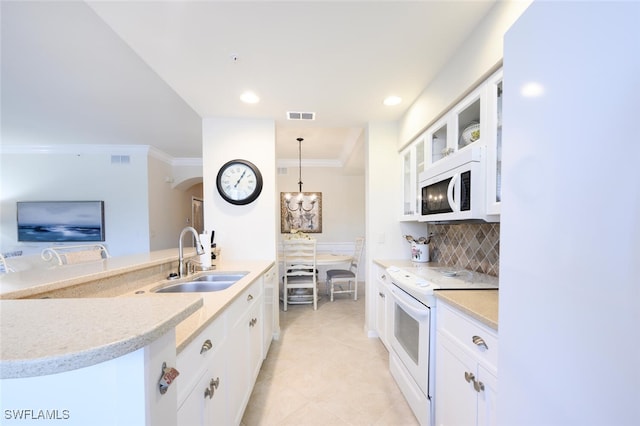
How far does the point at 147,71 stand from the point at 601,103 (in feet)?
9.35

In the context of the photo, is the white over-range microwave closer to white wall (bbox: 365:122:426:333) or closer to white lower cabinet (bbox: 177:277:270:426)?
white wall (bbox: 365:122:426:333)

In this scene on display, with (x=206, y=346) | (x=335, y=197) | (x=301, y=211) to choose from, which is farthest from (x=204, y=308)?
(x=335, y=197)

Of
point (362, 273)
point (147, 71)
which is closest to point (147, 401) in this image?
point (147, 71)

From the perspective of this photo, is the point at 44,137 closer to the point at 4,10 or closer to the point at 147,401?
the point at 4,10

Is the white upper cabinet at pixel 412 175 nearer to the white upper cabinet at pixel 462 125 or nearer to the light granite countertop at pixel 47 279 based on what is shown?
the white upper cabinet at pixel 462 125

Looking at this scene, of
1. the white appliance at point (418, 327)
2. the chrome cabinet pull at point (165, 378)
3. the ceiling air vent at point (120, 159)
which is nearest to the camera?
the chrome cabinet pull at point (165, 378)

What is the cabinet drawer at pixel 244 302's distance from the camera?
4.31ft

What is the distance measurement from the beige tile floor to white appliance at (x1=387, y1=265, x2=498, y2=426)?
19cm

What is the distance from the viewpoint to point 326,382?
1.92 metres

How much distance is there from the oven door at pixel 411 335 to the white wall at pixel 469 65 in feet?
4.45

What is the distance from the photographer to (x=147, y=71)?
212cm

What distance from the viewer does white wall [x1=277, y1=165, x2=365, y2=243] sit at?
5.12 meters

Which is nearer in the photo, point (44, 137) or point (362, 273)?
point (44, 137)

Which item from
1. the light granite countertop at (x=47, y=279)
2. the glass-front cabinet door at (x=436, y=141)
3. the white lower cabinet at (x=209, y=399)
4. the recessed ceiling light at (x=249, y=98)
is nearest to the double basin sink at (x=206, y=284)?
the light granite countertop at (x=47, y=279)
